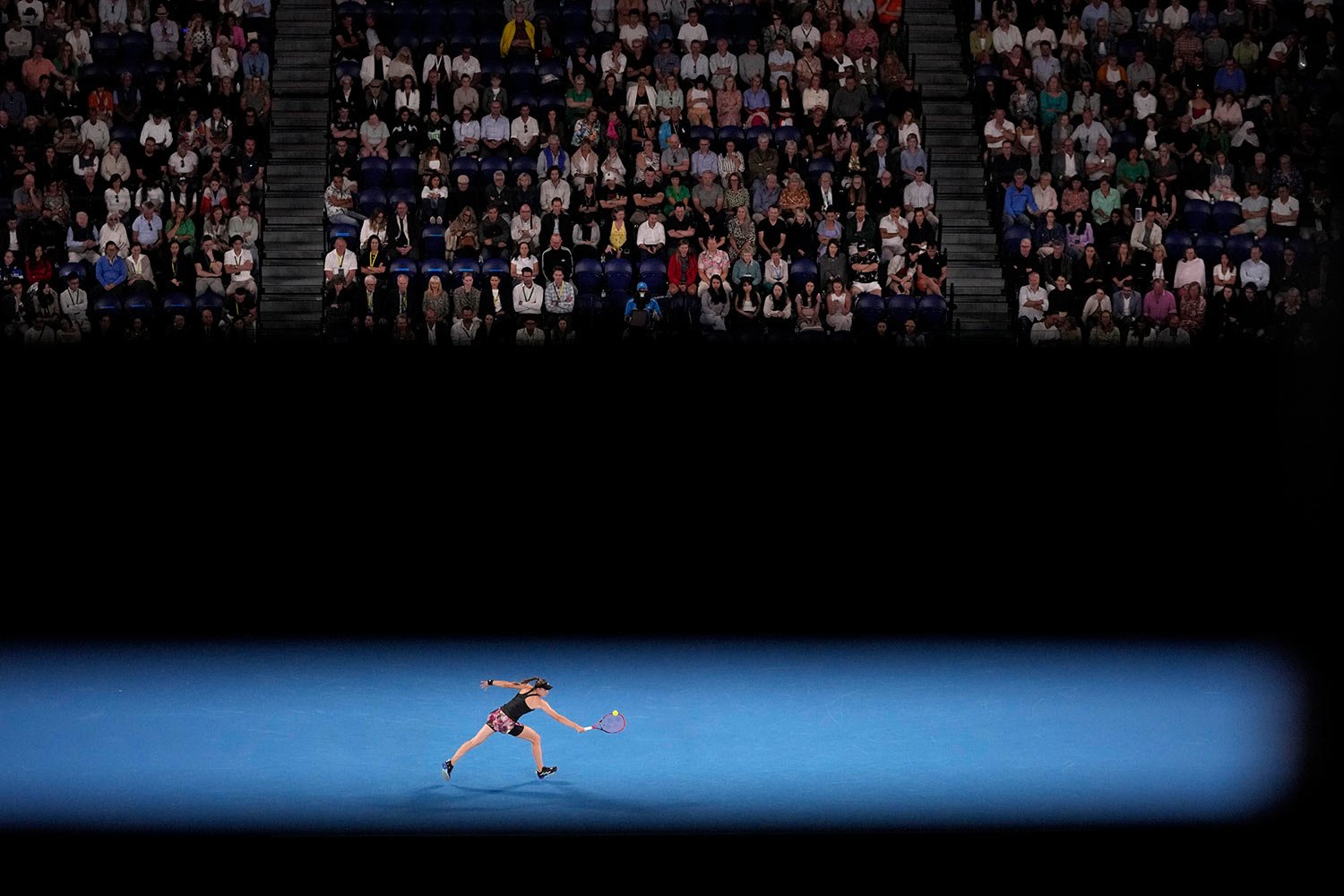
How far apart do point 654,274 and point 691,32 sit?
4125 mm

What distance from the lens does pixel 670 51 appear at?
1747cm

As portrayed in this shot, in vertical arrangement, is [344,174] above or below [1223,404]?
above

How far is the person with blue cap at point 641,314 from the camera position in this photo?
13.4m

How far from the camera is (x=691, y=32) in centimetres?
1791

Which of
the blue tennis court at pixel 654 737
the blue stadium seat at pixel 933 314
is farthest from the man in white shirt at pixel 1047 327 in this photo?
the blue tennis court at pixel 654 737

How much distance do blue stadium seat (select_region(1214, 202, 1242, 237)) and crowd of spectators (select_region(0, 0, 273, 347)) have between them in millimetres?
10509

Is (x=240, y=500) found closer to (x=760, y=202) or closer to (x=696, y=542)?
(x=696, y=542)

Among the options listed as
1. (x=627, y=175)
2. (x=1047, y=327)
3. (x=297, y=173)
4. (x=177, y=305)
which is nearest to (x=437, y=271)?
(x=177, y=305)

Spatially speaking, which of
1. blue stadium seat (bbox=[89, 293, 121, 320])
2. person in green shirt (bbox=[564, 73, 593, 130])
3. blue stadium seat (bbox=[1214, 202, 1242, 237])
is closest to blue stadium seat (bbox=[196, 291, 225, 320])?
blue stadium seat (bbox=[89, 293, 121, 320])

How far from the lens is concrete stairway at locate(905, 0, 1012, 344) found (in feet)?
51.7

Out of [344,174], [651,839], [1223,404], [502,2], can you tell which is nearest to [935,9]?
[502,2]

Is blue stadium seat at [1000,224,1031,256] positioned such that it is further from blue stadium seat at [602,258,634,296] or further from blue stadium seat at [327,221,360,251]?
blue stadium seat at [327,221,360,251]

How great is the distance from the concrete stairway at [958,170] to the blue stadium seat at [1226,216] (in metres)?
2.56

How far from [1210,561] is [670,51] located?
862 centimetres
